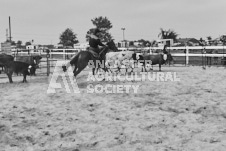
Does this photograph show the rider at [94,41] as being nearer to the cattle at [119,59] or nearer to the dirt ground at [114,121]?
the dirt ground at [114,121]

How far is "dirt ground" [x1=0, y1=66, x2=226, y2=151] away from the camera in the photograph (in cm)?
400

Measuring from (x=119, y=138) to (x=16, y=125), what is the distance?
1886mm

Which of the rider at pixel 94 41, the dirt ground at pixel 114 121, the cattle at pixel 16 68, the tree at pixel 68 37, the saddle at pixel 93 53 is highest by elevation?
the tree at pixel 68 37

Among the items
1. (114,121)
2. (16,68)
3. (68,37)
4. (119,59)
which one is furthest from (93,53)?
(68,37)

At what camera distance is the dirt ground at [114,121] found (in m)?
4.00

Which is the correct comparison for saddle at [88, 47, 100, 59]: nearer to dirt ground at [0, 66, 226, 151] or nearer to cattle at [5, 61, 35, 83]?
cattle at [5, 61, 35, 83]

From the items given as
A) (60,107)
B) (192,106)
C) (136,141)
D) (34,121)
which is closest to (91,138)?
(136,141)

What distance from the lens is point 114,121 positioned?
198 inches

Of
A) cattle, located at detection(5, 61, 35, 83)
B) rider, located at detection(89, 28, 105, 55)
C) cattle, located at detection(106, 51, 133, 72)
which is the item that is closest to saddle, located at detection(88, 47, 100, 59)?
rider, located at detection(89, 28, 105, 55)

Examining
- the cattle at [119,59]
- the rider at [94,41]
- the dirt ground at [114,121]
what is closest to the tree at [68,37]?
the cattle at [119,59]

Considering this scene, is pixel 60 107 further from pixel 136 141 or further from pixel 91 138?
pixel 136 141

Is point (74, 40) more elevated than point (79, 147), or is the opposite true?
point (74, 40)

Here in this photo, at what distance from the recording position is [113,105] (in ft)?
20.2

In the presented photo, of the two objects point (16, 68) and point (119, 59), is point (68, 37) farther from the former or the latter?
point (16, 68)
